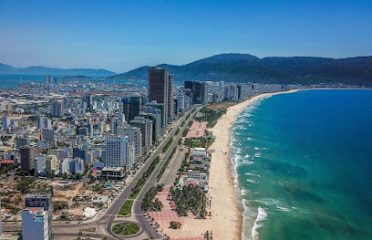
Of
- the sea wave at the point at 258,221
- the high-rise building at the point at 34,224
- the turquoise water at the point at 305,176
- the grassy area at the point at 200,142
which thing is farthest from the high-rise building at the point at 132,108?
the high-rise building at the point at 34,224


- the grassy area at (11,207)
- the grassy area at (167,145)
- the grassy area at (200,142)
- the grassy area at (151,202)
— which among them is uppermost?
the grassy area at (200,142)

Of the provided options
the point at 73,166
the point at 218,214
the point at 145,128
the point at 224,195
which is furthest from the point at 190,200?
the point at 145,128

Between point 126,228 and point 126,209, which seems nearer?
point 126,228

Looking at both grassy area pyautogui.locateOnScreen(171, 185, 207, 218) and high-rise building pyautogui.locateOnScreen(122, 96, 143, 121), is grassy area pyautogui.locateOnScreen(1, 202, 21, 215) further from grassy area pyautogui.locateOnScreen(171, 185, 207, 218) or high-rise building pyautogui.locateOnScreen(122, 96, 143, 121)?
high-rise building pyautogui.locateOnScreen(122, 96, 143, 121)

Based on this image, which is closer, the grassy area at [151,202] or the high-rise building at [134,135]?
the grassy area at [151,202]

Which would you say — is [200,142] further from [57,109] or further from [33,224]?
[33,224]

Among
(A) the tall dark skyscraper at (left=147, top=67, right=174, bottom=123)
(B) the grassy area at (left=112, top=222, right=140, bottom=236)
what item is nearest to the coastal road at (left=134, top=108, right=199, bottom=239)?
(B) the grassy area at (left=112, top=222, right=140, bottom=236)

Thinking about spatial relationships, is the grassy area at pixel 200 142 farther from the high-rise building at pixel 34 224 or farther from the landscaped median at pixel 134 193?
the high-rise building at pixel 34 224
